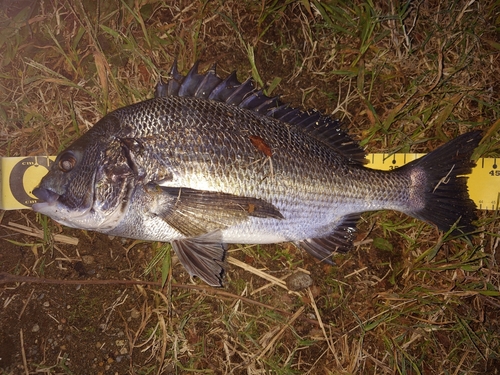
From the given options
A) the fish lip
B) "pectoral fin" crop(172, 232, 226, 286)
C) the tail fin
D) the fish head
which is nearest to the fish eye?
the fish head

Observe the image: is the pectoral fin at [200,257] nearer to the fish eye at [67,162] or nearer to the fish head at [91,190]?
the fish head at [91,190]

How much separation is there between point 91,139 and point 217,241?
45.5 inches

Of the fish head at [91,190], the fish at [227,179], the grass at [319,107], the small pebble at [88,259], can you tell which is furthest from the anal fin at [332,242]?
the small pebble at [88,259]

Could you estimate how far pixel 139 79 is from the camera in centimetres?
316

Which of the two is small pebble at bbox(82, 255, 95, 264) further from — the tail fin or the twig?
the tail fin

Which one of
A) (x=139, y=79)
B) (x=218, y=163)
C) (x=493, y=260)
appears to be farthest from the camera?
(x=139, y=79)

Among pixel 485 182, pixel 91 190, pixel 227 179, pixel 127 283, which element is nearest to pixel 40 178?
pixel 91 190

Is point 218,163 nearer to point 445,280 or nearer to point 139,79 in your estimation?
point 139,79

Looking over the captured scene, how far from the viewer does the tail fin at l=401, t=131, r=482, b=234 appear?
2.78 metres

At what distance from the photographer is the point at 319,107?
3.15m

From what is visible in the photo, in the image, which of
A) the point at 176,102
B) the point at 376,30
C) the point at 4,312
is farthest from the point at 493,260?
the point at 4,312

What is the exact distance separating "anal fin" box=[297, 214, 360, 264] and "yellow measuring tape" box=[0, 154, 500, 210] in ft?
2.03

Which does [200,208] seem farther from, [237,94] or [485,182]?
[485,182]

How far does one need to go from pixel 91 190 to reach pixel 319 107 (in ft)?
6.47
